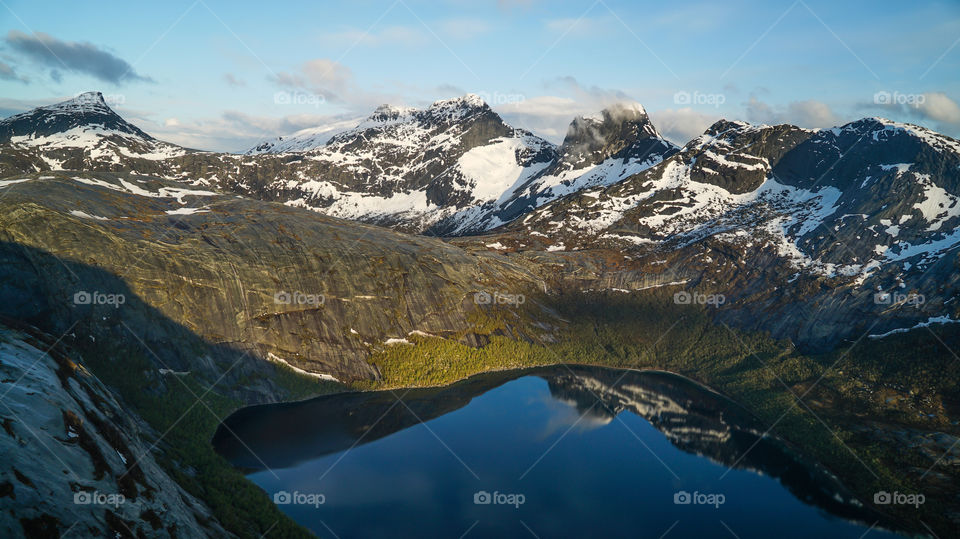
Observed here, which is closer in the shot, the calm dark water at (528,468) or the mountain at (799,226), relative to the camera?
the calm dark water at (528,468)

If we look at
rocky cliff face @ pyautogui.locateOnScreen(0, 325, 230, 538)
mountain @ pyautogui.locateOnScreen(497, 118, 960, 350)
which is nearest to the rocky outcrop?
rocky cliff face @ pyautogui.locateOnScreen(0, 325, 230, 538)

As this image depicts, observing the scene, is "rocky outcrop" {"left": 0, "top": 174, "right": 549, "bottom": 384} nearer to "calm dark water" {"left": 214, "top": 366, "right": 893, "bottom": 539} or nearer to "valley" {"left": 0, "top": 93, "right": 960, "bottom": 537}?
"valley" {"left": 0, "top": 93, "right": 960, "bottom": 537}

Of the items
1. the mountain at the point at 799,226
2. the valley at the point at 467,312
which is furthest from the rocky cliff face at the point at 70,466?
the mountain at the point at 799,226

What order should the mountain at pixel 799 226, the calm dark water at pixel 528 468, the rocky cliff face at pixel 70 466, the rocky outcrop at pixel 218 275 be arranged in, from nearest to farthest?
the rocky cliff face at pixel 70 466 → the calm dark water at pixel 528 468 → the rocky outcrop at pixel 218 275 → the mountain at pixel 799 226

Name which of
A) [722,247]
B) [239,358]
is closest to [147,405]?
[239,358]

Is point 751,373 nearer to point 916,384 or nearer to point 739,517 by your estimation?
point 916,384

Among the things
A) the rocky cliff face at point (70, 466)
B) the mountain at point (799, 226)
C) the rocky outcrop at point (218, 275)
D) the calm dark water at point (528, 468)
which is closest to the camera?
the rocky cliff face at point (70, 466)

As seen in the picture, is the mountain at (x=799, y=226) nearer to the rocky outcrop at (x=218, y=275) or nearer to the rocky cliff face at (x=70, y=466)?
the rocky outcrop at (x=218, y=275)

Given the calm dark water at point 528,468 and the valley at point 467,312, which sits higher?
the valley at point 467,312
